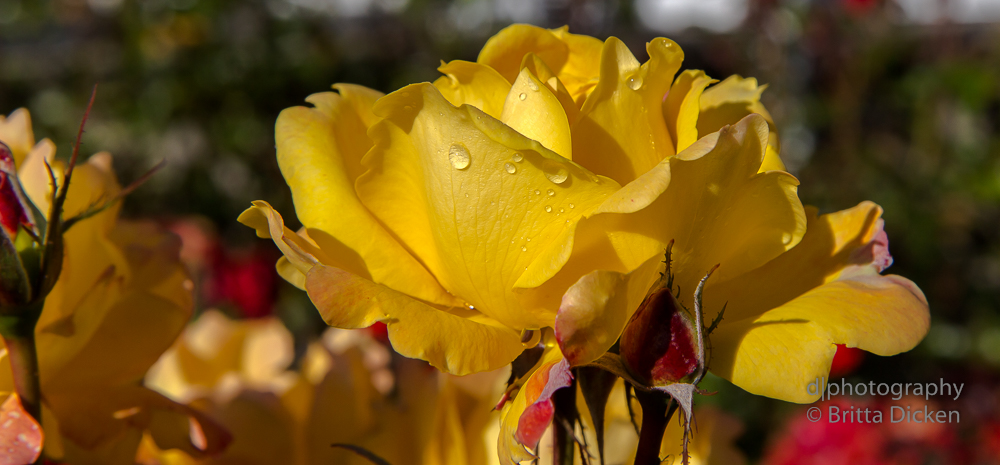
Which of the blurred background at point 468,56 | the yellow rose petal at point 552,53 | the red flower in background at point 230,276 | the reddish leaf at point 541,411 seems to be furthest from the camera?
the blurred background at point 468,56

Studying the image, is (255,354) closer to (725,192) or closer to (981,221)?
(725,192)

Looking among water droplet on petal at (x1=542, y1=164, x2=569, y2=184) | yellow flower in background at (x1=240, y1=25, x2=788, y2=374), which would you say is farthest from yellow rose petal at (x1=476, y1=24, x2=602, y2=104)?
water droplet on petal at (x1=542, y1=164, x2=569, y2=184)

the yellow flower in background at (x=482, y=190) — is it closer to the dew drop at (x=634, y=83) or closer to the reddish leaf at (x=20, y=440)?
the dew drop at (x=634, y=83)

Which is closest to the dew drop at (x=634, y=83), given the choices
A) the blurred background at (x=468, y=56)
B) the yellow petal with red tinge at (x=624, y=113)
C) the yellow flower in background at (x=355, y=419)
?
the yellow petal with red tinge at (x=624, y=113)

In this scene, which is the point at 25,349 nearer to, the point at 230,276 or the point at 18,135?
the point at 18,135

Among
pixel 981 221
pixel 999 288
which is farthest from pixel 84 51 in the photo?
pixel 999 288

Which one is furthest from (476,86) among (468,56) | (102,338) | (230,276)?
(468,56)

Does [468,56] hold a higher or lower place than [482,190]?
lower
